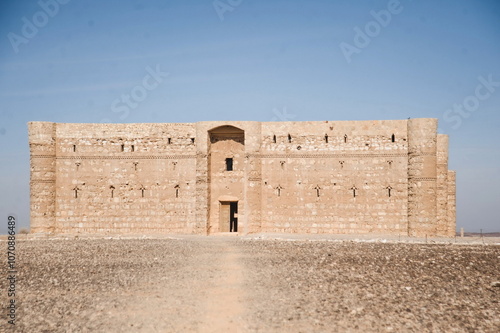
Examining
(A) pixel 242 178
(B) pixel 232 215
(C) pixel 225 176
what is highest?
(C) pixel 225 176

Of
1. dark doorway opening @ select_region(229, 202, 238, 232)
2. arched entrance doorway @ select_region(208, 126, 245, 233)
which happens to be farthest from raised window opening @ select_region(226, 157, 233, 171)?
dark doorway opening @ select_region(229, 202, 238, 232)

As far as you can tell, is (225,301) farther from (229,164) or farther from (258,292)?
(229,164)

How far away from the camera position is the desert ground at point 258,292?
21.9 ft

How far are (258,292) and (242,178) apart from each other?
656 inches

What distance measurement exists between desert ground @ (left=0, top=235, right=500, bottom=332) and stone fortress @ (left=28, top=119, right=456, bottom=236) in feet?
28.6

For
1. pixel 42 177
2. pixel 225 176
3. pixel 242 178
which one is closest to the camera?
pixel 42 177

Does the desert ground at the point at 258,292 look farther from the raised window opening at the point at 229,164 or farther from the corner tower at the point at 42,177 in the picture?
the raised window opening at the point at 229,164

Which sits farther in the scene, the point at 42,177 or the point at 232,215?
the point at 232,215

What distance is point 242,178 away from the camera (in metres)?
25.2

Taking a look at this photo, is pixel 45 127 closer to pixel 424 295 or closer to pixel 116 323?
pixel 116 323

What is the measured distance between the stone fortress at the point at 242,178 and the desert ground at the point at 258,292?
28.6 feet

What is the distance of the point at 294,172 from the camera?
960 inches

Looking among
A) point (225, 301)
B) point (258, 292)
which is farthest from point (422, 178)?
point (225, 301)

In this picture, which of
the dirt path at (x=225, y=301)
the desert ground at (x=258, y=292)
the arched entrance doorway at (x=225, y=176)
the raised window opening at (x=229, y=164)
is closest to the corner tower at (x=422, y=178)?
the desert ground at (x=258, y=292)
